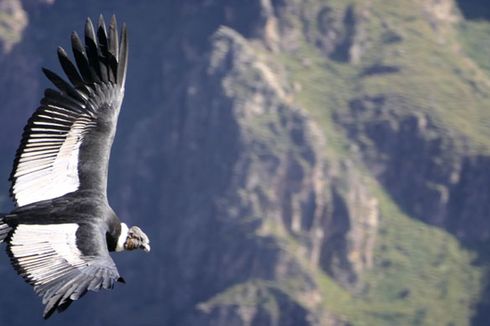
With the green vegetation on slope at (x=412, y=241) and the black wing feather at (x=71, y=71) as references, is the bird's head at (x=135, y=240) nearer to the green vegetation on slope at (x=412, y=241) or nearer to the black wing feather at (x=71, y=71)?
the black wing feather at (x=71, y=71)

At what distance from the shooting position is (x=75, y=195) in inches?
1031

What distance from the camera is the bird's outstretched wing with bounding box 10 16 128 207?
2630 centimetres

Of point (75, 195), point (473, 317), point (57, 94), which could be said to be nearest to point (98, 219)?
point (75, 195)

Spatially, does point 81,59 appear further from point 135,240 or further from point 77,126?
point 135,240

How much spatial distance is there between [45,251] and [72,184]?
146 inches

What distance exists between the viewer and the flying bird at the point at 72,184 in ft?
74.4

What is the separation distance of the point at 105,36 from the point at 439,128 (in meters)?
171

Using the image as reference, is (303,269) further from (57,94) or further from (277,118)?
(57,94)

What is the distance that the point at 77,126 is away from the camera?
2777cm

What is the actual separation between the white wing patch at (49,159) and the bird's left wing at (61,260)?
1.84 metres

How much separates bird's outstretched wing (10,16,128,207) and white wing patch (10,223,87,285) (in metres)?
1.76

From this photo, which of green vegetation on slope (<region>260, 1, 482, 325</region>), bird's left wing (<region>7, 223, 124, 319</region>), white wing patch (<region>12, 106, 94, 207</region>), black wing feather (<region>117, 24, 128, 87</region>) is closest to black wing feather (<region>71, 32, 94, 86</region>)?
black wing feather (<region>117, 24, 128, 87</region>)

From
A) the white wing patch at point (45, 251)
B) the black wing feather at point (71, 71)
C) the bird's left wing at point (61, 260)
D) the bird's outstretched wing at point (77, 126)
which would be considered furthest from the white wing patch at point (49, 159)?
the bird's left wing at point (61, 260)

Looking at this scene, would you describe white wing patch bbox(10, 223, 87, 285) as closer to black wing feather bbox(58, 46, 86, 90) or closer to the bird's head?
the bird's head
